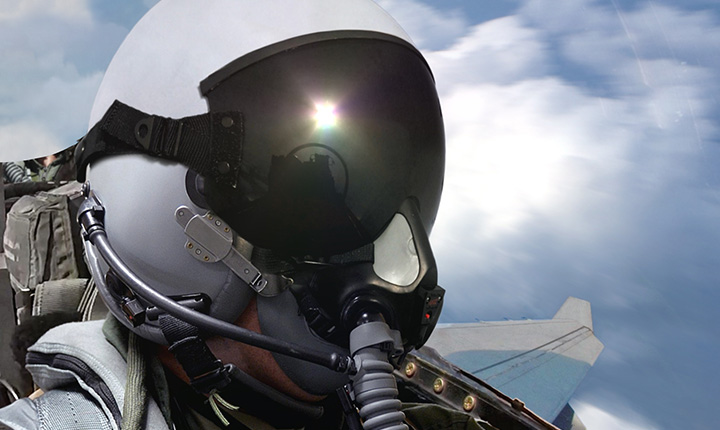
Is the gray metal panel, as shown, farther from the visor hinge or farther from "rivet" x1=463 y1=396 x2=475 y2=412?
the visor hinge

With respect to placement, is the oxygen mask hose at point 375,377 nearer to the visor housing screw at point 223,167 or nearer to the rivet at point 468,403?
the visor housing screw at point 223,167

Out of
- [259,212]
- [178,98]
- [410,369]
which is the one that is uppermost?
[178,98]

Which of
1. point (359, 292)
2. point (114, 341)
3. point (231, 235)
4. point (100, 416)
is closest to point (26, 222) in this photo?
point (114, 341)

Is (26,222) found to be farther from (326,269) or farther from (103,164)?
(326,269)

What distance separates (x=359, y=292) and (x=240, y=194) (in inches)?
10.3

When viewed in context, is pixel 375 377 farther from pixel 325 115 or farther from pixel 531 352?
pixel 531 352

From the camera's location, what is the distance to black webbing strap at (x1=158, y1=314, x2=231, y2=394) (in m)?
0.95

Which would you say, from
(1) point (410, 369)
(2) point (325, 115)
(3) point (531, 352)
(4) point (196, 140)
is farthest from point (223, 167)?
(3) point (531, 352)

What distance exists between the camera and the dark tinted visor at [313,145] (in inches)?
35.3

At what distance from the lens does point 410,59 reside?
3.32ft

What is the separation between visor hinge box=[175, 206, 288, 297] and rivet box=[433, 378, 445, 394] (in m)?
0.79

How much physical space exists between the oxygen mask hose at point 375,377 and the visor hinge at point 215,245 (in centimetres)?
20

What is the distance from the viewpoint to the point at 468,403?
1499 millimetres

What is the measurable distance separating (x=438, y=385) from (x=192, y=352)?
2.72 feet
